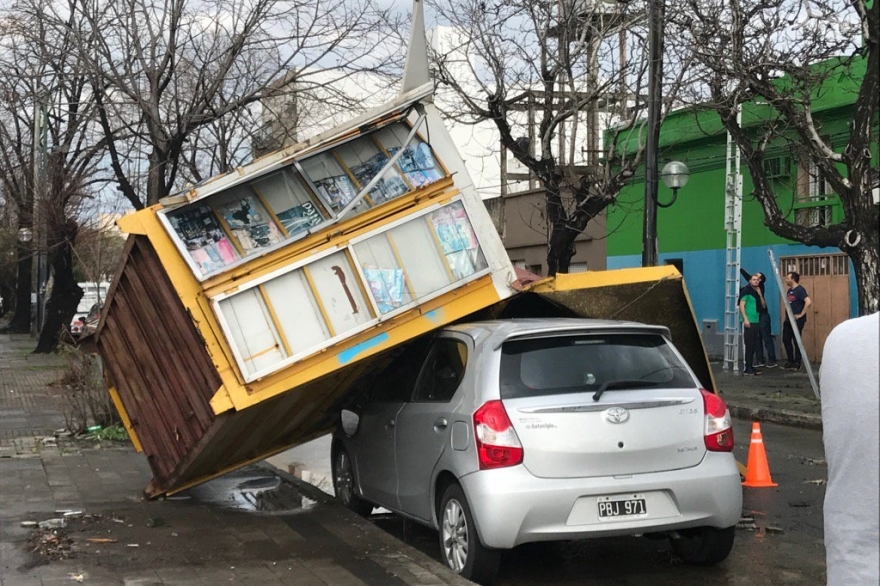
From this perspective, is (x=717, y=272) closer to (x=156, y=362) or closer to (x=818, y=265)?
(x=818, y=265)

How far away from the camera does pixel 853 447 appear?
2645mm

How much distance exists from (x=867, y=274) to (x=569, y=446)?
9.43 metres

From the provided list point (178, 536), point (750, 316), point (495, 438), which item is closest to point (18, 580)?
point (178, 536)

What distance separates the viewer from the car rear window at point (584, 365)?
656 centimetres

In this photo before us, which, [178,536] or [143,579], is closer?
[143,579]

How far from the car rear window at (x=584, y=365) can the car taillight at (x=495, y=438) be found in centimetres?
14

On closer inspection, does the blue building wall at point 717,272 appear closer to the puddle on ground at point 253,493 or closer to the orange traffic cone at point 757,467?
the orange traffic cone at point 757,467

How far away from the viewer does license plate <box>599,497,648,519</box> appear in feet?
20.6

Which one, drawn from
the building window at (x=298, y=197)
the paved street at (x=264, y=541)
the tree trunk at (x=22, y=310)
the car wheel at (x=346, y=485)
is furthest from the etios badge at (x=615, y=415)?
the tree trunk at (x=22, y=310)

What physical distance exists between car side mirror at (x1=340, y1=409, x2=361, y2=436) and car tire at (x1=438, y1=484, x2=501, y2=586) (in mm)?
1747

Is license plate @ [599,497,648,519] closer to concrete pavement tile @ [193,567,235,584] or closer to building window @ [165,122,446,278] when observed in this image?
concrete pavement tile @ [193,567,235,584]

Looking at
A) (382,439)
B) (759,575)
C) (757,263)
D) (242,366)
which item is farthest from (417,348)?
(757,263)

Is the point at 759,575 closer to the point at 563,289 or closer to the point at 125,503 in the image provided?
the point at 563,289

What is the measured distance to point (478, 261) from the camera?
26.8ft
